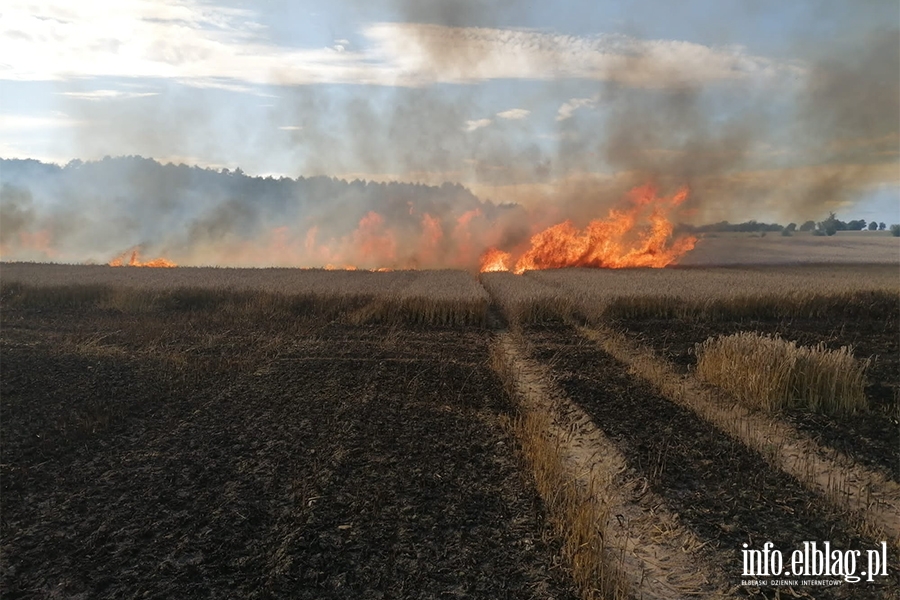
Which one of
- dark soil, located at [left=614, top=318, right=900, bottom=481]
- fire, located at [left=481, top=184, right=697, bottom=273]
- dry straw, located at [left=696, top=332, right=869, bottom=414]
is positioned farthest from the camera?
fire, located at [left=481, top=184, right=697, bottom=273]

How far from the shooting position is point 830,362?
398 inches

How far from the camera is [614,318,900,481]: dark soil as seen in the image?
27.1ft

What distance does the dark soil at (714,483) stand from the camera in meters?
5.77

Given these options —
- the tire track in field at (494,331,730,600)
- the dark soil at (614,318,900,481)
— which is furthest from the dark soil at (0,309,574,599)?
the dark soil at (614,318,900,481)

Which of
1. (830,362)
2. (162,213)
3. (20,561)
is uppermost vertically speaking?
(162,213)

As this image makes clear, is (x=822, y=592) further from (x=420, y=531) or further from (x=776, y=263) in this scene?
(x=776, y=263)

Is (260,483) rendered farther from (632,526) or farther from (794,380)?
(794,380)

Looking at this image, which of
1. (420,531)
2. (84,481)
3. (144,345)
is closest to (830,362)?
(420,531)

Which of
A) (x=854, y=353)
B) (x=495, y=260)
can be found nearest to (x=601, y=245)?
(x=495, y=260)

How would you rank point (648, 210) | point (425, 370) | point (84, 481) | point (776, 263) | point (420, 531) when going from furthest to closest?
point (776, 263) → point (648, 210) → point (425, 370) → point (84, 481) → point (420, 531)

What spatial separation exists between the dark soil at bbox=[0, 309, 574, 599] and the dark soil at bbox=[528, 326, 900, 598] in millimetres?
1819

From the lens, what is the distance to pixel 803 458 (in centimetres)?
794

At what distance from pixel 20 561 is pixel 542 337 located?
13607 mm

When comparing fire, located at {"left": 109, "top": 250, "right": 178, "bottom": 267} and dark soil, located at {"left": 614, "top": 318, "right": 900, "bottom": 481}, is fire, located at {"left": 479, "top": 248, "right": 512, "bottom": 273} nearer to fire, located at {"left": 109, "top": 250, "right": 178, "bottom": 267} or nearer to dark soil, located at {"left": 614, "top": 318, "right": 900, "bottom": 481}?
dark soil, located at {"left": 614, "top": 318, "right": 900, "bottom": 481}
